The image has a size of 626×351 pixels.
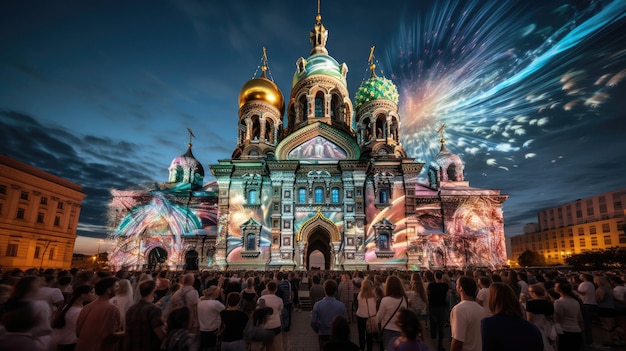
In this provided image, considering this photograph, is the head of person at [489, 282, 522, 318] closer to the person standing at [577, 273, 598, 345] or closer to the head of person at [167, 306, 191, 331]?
the head of person at [167, 306, 191, 331]

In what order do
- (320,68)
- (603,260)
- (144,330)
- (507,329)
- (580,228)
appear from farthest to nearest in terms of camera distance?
(580,228)
(320,68)
(603,260)
(144,330)
(507,329)

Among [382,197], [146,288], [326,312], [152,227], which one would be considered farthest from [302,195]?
[146,288]

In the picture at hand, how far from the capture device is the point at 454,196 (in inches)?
1363

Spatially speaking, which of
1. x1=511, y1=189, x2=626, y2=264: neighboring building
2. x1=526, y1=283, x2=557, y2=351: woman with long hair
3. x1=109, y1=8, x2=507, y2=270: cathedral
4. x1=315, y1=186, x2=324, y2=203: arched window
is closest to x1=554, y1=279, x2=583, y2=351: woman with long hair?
x1=526, y1=283, x2=557, y2=351: woman with long hair

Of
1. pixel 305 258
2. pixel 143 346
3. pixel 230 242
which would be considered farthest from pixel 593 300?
pixel 230 242

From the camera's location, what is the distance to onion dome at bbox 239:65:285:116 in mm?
36312

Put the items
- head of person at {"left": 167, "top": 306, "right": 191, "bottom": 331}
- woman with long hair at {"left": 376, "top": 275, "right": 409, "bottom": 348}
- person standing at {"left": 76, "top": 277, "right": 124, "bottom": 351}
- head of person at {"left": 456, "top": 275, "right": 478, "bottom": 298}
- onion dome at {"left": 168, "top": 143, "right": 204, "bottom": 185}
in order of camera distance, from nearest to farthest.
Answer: head of person at {"left": 167, "top": 306, "right": 191, "bottom": 331} → person standing at {"left": 76, "top": 277, "right": 124, "bottom": 351} → head of person at {"left": 456, "top": 275, "right": 478, "bottom": 298} → woman with long hair at {"left": 376, "top": 275, "right": 409, "bottom": 348} → onion dome at {"left": 168, "top": 143, "right": 204, "bottom": 185}

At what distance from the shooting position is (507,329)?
326 cm

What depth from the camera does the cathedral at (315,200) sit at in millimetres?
27906

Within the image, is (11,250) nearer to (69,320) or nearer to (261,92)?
(261,92)

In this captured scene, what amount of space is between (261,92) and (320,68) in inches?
273

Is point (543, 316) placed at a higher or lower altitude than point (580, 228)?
lower

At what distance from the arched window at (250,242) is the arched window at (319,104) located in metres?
14.9

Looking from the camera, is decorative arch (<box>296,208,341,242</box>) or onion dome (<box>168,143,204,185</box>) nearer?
decorative arch (<box>296,208,341,242</box>)
